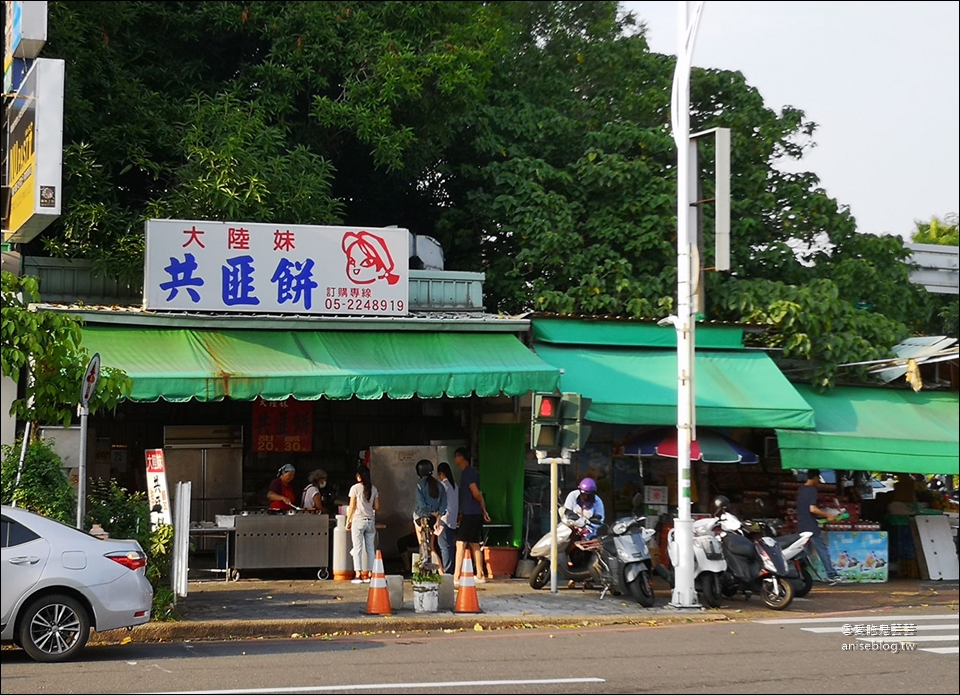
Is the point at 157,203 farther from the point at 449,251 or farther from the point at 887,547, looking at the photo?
the point at 887,547

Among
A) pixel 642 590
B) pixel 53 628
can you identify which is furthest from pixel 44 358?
pixel 642 590

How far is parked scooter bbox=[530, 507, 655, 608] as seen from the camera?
15.7m

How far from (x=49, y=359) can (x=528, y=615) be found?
20.6ft

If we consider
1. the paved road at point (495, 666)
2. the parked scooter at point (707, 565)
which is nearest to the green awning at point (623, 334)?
the parked scooter at point (707, 565)

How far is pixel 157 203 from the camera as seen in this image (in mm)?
18625

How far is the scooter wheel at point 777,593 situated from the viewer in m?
15.8

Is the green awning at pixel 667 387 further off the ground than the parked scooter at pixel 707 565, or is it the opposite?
the green awning at pixel 667 387

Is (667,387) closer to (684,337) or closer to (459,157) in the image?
(684,337)

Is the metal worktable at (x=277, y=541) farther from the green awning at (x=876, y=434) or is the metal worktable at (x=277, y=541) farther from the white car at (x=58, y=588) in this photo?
the green awning at (x=876, y=434)

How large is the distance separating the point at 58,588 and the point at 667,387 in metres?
10.4

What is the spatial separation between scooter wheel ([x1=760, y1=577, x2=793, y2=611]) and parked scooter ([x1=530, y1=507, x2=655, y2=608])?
5.08 ft

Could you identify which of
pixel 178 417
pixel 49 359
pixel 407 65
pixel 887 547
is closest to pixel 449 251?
pixel 407 65

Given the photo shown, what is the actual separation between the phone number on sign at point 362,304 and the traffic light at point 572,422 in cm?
323

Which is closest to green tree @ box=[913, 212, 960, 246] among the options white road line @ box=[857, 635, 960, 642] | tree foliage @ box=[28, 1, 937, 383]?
tree foliage @ box=[28, 1, 937, 383]
